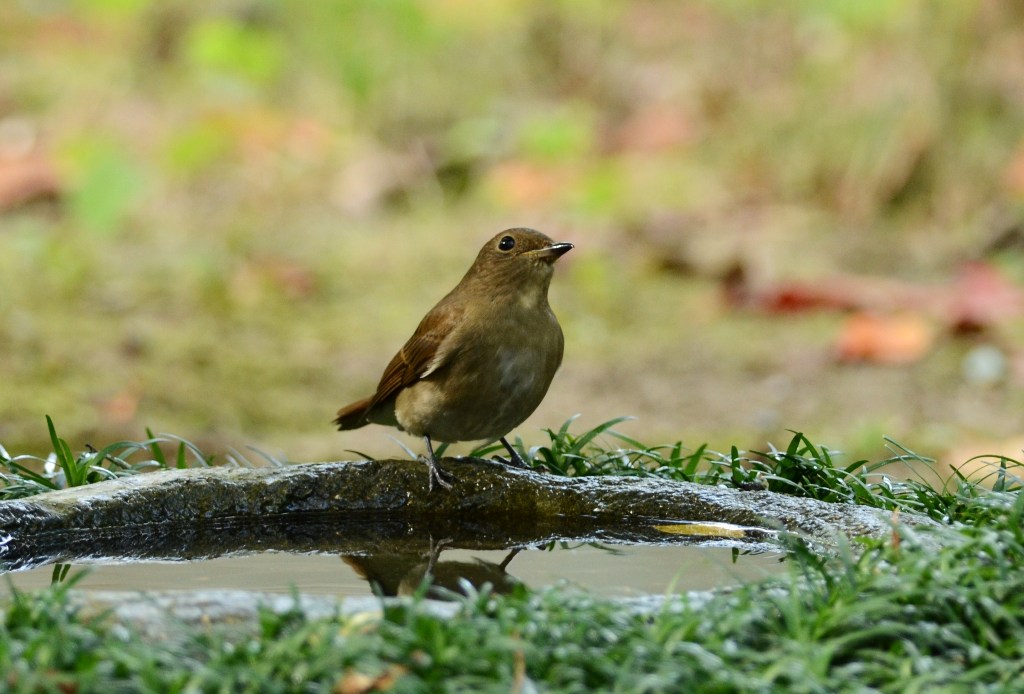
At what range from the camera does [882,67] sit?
1058cm

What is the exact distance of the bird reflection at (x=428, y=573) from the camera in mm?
3482

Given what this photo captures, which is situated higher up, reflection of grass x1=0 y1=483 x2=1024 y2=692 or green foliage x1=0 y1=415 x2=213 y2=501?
green foliage x1=0 y1=415 x2=213 y2=501

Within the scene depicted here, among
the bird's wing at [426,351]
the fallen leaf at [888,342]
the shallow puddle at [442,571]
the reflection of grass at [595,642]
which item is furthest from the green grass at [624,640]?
the fallen leaf at [888,342]

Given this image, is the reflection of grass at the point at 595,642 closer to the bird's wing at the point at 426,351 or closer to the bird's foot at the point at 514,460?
the bird's foot at the point at 514,460

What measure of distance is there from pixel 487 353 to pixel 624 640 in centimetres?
178

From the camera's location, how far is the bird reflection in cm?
348

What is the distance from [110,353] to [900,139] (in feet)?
18.1

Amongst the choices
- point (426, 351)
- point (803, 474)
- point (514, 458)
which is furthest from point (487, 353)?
point (803, 474)

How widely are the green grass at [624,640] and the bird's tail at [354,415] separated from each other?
78.1 inches

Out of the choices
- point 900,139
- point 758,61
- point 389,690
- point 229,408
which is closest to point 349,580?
point 389,690

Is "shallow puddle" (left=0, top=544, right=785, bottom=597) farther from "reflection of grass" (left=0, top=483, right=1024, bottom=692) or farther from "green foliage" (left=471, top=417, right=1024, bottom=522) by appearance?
"green foliage" (left=471, top=417, right=1024, bottom=522)

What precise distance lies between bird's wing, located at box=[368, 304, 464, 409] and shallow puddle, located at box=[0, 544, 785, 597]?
0.92m

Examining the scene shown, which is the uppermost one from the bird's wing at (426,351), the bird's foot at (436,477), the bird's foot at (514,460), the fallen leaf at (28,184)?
the fallen leaf at (28,184)

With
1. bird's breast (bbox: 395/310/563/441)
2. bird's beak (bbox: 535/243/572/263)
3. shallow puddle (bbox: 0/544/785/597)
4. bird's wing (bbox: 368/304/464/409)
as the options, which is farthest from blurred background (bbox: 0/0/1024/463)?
shallow puddle (bbox: 0/544/785/597)
